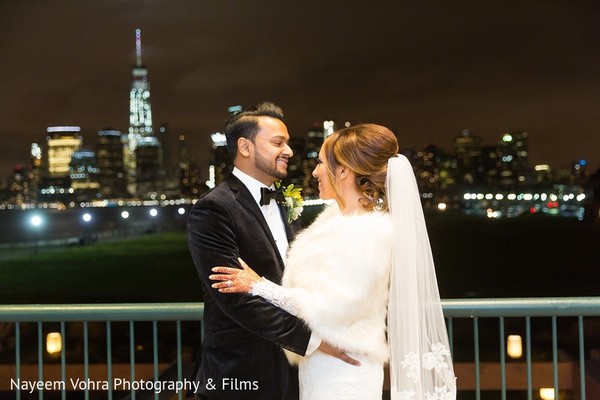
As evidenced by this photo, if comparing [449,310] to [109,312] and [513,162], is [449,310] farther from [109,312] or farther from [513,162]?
[513,162]

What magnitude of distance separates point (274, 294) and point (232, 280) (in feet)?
0.50

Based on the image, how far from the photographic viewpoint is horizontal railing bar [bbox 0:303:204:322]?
315cm

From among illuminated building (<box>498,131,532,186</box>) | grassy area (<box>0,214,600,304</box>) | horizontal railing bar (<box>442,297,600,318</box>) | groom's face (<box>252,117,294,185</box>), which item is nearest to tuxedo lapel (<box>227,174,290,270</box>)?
groom's face (<box>252,117,294,185</box>)

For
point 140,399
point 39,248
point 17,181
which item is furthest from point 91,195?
point 140,399

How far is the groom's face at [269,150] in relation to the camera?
259 centimetres

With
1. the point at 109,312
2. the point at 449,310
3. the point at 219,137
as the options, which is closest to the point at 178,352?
the point at 109,312

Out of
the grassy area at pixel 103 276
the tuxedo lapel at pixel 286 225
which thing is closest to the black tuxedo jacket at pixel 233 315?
the tuxedo lapel at pixel 286 225

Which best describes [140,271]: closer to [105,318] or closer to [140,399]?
[140,399]

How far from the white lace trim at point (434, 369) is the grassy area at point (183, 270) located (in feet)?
134

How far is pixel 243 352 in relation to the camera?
2.45 metres

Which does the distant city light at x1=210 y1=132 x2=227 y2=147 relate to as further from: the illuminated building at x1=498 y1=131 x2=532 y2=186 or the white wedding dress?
the illuminated building at x1=498 y1=131 x2=532 y2=186

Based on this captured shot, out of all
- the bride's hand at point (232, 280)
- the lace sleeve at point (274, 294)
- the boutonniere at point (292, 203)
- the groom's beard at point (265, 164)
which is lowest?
the lace sleeve at point (274, 294)

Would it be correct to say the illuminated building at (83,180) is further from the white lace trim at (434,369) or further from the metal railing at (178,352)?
the white lace trim at (434,369)

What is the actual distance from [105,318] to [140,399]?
733 cm
